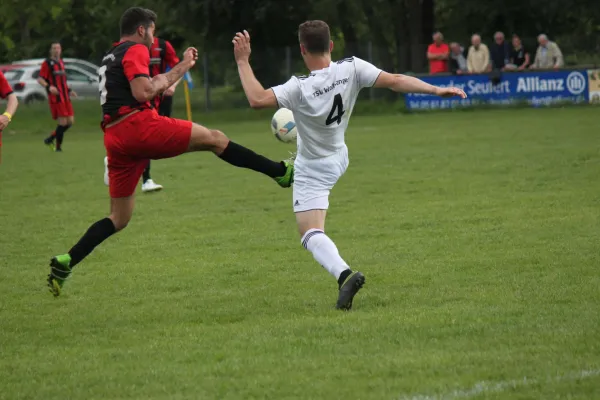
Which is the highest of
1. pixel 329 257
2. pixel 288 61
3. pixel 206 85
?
pixel 329 257

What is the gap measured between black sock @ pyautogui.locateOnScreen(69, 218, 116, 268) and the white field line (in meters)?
3.60

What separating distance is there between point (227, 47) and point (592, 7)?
12.1 meters

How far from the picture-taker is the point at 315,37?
6773 mm

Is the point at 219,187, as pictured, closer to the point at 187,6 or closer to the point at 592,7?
the point at 187,6

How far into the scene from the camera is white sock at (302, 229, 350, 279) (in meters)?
6.90

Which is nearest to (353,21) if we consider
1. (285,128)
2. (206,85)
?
(206,85)

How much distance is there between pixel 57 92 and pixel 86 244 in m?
16.2

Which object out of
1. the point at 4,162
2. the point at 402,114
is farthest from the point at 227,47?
the point at 4,162

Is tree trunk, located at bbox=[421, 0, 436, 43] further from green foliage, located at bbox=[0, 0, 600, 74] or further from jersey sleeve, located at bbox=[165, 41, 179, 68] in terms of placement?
jersey sleeve, located at bbox=[165, 41, 179, 68]

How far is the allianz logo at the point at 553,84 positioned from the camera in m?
28.2

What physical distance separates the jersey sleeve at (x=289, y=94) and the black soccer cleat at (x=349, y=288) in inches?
44.7

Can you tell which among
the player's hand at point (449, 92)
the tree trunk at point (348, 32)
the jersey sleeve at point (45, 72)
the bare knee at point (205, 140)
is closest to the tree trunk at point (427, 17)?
the tree trunk at point (348, 32)

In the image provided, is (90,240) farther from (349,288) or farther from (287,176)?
(349,288)

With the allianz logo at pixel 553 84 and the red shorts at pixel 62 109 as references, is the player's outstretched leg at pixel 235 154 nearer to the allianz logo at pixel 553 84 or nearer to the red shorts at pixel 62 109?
the red shorts at pixel 62 109
